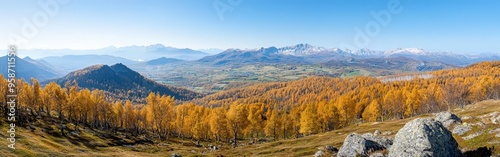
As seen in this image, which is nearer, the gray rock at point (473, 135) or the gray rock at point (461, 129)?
the gray rock at point (473, 135)

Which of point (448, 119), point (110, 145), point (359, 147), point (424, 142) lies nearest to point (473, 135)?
point (448, 119)

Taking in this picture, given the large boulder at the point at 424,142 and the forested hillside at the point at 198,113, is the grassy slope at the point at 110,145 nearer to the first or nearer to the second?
the large boulder at the point at 424,142

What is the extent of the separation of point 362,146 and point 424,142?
496 inches

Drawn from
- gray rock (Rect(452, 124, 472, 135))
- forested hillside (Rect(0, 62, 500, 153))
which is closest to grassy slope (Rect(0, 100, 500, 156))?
gray rock (Rect(452, 124, 472, 135))

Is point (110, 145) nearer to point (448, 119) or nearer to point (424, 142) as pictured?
point (424, 142)

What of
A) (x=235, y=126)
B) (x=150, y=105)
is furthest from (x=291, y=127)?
(x=150, y=105)

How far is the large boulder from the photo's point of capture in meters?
28.8

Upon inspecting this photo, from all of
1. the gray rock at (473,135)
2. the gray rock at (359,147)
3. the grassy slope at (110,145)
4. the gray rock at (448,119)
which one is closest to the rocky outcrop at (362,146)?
the gray rock at (359,147)

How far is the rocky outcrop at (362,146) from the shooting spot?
40625 mm

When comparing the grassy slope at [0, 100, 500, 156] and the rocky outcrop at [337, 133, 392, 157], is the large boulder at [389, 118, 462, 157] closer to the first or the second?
the grassy slope at [0, 100, 500, 156]

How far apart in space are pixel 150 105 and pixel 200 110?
28.7 metres

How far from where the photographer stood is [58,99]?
111562 millimetres

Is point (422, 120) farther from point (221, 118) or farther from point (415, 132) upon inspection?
point (221, 118)

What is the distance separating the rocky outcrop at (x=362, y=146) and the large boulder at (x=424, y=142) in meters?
9.43
